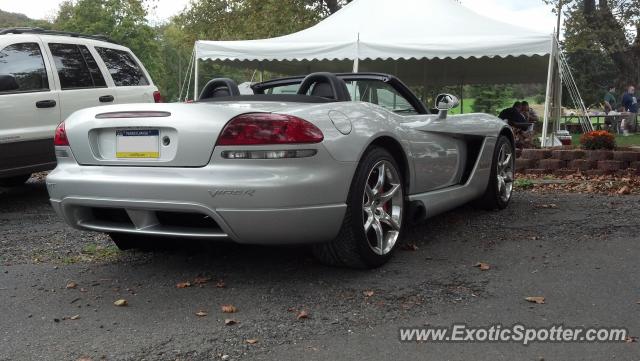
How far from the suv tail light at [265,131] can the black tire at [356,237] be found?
0.43 meters

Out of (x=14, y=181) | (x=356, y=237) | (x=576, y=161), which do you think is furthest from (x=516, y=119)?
(x=356, y=237)

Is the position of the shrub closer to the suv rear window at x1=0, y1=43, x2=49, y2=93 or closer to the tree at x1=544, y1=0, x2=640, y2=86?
the suv rear window at x1=0, y1=43, x2=49, y2=93

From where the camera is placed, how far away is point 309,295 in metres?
3.42

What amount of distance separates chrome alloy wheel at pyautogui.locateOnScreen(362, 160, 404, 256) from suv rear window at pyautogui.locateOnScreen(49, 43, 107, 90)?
421 centimetres

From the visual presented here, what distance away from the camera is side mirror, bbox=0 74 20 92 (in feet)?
19.1

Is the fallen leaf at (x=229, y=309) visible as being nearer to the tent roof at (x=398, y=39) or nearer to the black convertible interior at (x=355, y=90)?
the black convertible interior at (x=355, y=90)

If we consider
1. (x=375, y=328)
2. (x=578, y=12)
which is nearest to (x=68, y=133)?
(x=375, y=328)

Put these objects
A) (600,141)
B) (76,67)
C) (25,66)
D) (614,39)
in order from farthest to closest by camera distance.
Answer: (614,39), (600,141), (76,67), (25,66)

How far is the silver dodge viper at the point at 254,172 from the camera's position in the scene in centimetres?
324

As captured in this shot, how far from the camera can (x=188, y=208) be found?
3238 millimetres

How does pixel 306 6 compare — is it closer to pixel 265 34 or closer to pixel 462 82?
pixel 265 34

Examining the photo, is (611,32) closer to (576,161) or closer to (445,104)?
(576,161)

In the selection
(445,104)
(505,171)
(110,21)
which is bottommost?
(505,171)

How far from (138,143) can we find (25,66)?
355 cm
